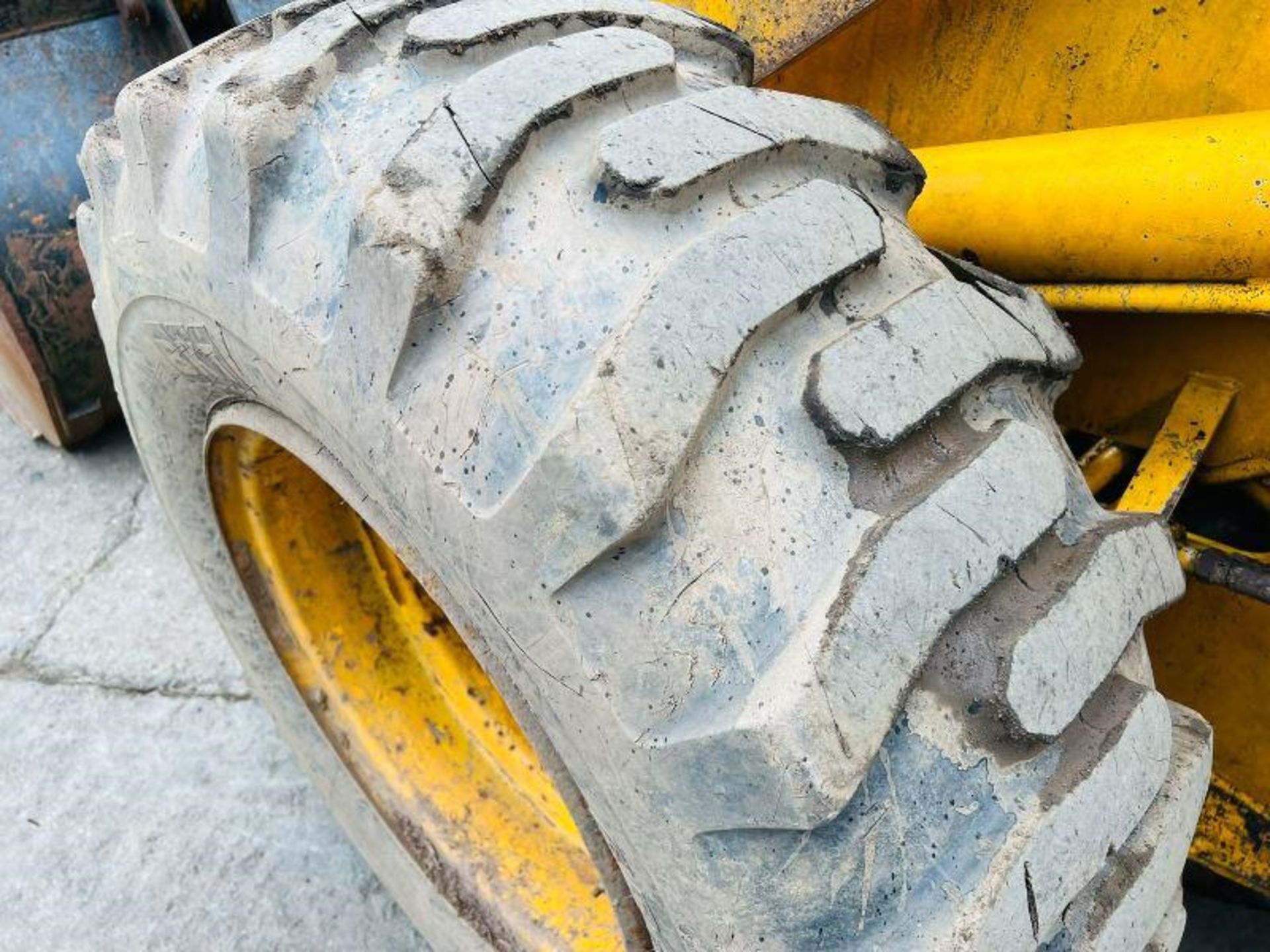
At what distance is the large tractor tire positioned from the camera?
25.1 inches

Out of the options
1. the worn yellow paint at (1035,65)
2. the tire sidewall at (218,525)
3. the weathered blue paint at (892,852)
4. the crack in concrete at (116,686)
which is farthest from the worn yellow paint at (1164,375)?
the crack in concrete at (116,686)

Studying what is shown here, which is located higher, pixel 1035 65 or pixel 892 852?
pixel 1035 65

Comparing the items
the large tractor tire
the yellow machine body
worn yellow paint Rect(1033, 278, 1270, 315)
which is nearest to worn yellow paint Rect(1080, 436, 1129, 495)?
the yellow machine body

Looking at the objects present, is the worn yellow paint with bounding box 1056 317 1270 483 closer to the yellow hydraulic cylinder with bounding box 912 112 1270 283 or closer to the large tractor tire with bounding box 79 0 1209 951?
the yellow hydraulic cylinder with bounding box 912 112 1270 283

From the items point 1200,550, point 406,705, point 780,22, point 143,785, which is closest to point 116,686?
point 143,785

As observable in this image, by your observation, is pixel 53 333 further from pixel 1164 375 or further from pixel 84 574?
pixel 1164 375

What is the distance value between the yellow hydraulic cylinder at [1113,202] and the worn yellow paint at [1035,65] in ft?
0.13

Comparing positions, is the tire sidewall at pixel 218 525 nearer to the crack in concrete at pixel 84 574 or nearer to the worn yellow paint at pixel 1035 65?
the worn yellow paint at pixel 1035 65

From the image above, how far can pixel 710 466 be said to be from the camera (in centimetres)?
65

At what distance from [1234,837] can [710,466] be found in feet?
2.63

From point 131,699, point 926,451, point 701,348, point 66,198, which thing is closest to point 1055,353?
point 926,451

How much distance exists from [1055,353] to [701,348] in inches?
12.5

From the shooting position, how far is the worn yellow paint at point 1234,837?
3.58 ft

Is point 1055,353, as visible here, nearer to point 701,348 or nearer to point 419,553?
point 701,348
